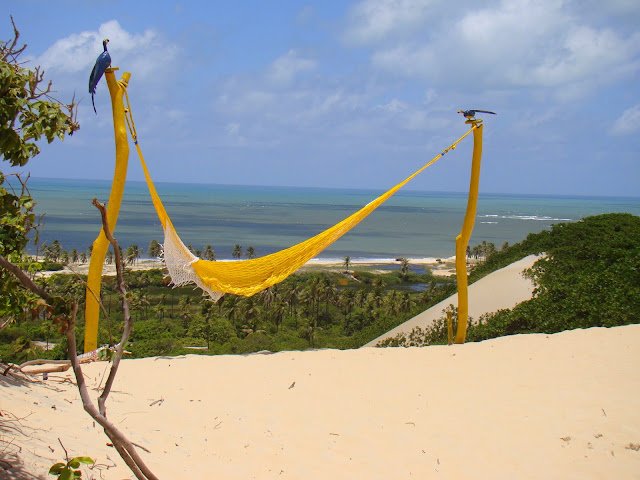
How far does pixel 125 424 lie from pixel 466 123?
4271 mm

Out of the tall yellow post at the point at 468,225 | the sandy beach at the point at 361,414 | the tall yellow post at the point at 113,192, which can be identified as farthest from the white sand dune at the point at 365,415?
the tall yellow post at the point at 468,225

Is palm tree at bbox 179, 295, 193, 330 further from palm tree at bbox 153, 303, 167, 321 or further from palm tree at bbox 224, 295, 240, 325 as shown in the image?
palm tree at bbox 224, 295, 240, 325

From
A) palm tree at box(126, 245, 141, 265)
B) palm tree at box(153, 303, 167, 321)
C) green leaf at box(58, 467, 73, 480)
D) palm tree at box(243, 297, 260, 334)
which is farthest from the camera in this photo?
palm tree at box(126, 245, 141, 265)

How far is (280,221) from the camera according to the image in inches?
2926

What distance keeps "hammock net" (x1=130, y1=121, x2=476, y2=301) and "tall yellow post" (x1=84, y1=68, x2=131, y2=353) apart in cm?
17

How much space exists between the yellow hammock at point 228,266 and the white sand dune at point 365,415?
70 centimetres

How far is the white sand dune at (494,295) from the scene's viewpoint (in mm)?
9188

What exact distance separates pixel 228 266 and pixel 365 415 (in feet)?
7.13

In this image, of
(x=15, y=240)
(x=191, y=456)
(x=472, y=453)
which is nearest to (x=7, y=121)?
(x=15, y=240)

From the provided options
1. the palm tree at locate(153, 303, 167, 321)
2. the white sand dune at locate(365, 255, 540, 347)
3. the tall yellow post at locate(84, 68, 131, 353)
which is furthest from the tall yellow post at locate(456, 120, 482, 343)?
the palm tree at locate(153, 303, 167, 321)

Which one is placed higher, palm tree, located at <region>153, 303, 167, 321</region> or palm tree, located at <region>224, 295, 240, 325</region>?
palm tree, located at <region>224, 295, 240, 325</region>

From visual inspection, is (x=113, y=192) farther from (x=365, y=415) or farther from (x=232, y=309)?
(x=232, y=309)

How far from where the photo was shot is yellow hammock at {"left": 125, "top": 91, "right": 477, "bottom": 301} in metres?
5.09

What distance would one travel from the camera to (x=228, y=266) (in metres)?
5.22
